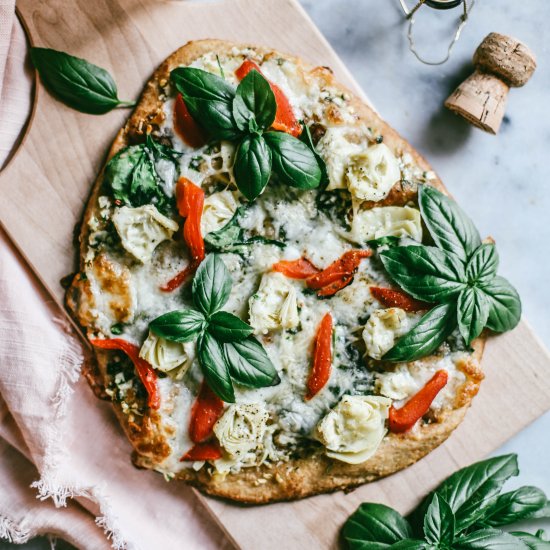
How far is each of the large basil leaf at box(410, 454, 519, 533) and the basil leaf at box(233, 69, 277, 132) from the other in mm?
1705

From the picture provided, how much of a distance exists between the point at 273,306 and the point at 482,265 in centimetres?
87

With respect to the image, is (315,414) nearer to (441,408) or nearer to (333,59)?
(441,408)

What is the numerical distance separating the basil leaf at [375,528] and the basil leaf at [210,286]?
3.58ft

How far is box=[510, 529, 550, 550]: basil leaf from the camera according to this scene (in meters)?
3.01

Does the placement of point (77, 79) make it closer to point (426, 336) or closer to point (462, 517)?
point (426, 336)

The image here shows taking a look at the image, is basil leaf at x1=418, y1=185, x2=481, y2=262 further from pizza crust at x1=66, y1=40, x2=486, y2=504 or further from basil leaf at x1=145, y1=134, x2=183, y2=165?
basil leaf at x1=145, y1=134, x2=183, y2=165

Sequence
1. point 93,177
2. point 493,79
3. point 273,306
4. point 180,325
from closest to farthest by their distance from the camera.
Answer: point 180,325
point 273,306
point 93,177
point 493,79

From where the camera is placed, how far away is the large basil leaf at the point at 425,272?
2.79 metres

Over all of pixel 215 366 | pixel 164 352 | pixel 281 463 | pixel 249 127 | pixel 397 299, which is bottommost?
pixel 281 463

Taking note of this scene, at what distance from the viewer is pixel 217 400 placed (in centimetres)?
286

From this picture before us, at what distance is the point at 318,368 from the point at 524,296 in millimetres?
1215

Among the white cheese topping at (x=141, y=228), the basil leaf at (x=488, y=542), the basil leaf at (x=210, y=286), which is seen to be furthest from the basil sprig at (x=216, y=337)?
the basil leaf at (x=488, y=542)

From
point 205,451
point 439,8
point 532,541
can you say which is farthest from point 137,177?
point 532,541

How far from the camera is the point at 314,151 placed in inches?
113
